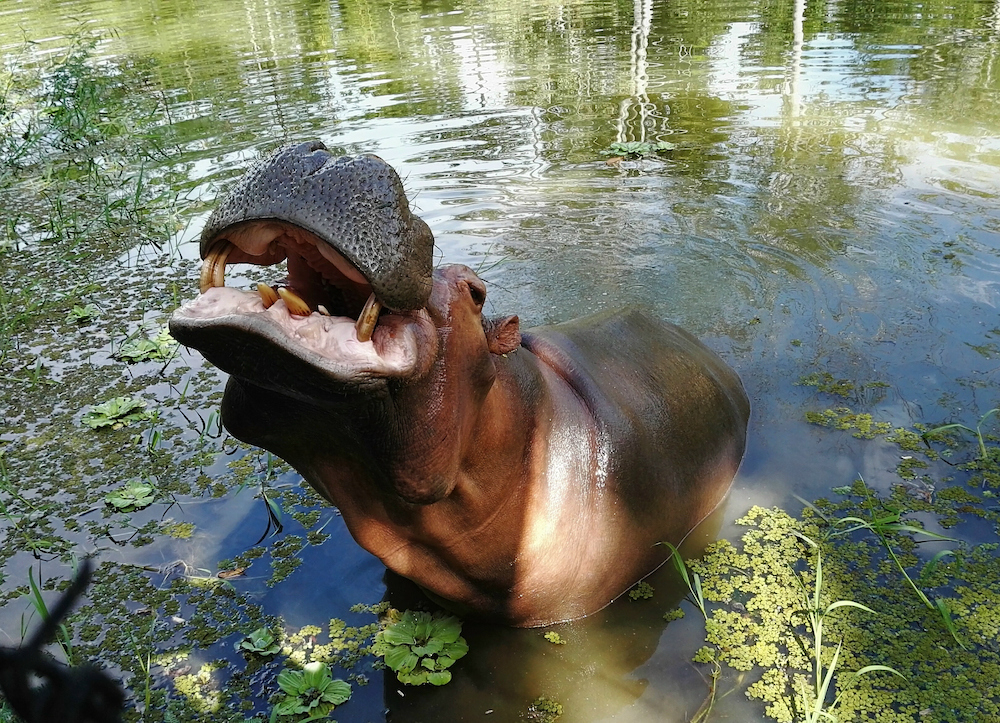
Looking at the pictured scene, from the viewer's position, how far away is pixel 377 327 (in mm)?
1944

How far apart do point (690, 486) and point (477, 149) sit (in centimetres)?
537

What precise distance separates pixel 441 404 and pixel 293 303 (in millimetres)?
449

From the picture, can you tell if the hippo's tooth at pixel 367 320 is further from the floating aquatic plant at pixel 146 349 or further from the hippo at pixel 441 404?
the floating aquatic plant at pixel 146 349

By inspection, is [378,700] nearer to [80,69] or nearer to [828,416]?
[828,416]

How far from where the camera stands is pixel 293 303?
182 cm

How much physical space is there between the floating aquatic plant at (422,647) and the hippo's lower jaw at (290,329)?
123 centimetres

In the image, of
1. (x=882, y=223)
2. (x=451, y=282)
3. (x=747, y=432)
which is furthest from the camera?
(x=882, y=223)

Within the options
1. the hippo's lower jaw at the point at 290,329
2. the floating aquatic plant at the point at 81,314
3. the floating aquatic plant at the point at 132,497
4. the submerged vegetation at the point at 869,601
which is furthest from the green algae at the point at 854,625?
the floating aquatic plant at the point at 81,314

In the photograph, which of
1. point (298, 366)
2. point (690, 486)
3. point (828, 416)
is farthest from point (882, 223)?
point (298, 366)

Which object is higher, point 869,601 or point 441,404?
point 441,404

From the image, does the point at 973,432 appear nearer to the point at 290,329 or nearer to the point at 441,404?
the point at 441,404

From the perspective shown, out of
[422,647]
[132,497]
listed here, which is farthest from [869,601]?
[132,497]

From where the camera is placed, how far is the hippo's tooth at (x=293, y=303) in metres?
1.80

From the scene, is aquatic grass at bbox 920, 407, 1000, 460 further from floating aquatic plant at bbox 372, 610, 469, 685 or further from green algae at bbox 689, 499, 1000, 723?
floating aquatic plant at bbox 372, 610, 469, 685
